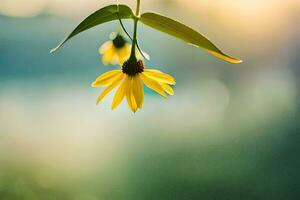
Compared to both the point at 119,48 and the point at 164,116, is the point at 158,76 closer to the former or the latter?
the point at 119,48

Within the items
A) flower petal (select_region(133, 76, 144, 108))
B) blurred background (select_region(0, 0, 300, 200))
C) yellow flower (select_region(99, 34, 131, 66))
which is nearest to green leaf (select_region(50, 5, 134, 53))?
flower petal (select_region(133, 76, 144, 108))

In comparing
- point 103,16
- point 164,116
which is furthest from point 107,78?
point 164,116

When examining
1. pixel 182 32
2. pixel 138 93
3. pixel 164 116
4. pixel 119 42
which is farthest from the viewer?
pixel 164 116

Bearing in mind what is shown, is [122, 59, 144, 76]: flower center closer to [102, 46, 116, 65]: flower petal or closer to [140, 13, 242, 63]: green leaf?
[140, 13, 242, 63]: green leaf

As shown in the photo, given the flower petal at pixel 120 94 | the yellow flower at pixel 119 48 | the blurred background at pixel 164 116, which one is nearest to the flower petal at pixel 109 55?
the yellow flower at pixel 119 48

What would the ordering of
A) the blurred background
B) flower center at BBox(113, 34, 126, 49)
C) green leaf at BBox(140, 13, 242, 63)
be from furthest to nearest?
the blurred background
flower center at BBox(113, 34, 126, 49)
green leaf at BBox(140, 13, 242, 63)

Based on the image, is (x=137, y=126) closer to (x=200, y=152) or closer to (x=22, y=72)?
(x=200, y=152)

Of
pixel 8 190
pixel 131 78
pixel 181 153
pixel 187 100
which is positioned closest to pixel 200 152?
pixel 181 153

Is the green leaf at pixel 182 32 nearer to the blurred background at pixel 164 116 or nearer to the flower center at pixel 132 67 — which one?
the flower center at pixel 132 67
